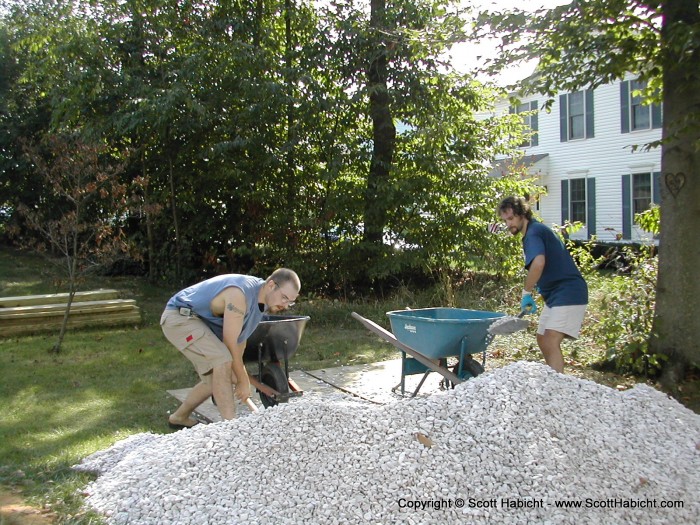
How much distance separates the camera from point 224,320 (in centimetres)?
432

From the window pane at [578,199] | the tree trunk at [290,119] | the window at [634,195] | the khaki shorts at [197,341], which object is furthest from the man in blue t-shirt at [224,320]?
the window pane at [578,199]

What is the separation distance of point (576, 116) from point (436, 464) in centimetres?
1886

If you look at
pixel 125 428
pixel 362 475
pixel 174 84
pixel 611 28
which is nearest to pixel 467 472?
pixel 362 475

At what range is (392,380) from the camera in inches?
256

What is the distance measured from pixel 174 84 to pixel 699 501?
380 inches

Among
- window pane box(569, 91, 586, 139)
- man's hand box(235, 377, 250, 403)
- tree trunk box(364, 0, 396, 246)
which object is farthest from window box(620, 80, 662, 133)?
man's hand box(235, 377, 250, 403)

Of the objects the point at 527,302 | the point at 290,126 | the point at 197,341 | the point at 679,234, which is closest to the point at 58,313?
the point at 290,126

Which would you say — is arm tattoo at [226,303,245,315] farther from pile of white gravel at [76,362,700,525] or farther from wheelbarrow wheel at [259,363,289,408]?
wheelbarrow wheel at [259,363,289,408]

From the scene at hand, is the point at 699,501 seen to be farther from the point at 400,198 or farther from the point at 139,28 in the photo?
the point at 139,28

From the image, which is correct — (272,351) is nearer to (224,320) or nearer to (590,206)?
(224,320)

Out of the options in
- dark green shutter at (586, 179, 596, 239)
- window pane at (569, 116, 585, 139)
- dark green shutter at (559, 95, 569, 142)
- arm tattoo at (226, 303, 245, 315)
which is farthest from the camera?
dark green shutter at (559, 95, 569, 142)

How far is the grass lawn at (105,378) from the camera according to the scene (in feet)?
13.6

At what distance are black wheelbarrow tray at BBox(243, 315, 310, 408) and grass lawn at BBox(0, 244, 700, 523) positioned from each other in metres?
0.78

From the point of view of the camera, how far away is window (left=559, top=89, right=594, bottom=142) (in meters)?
19.9
